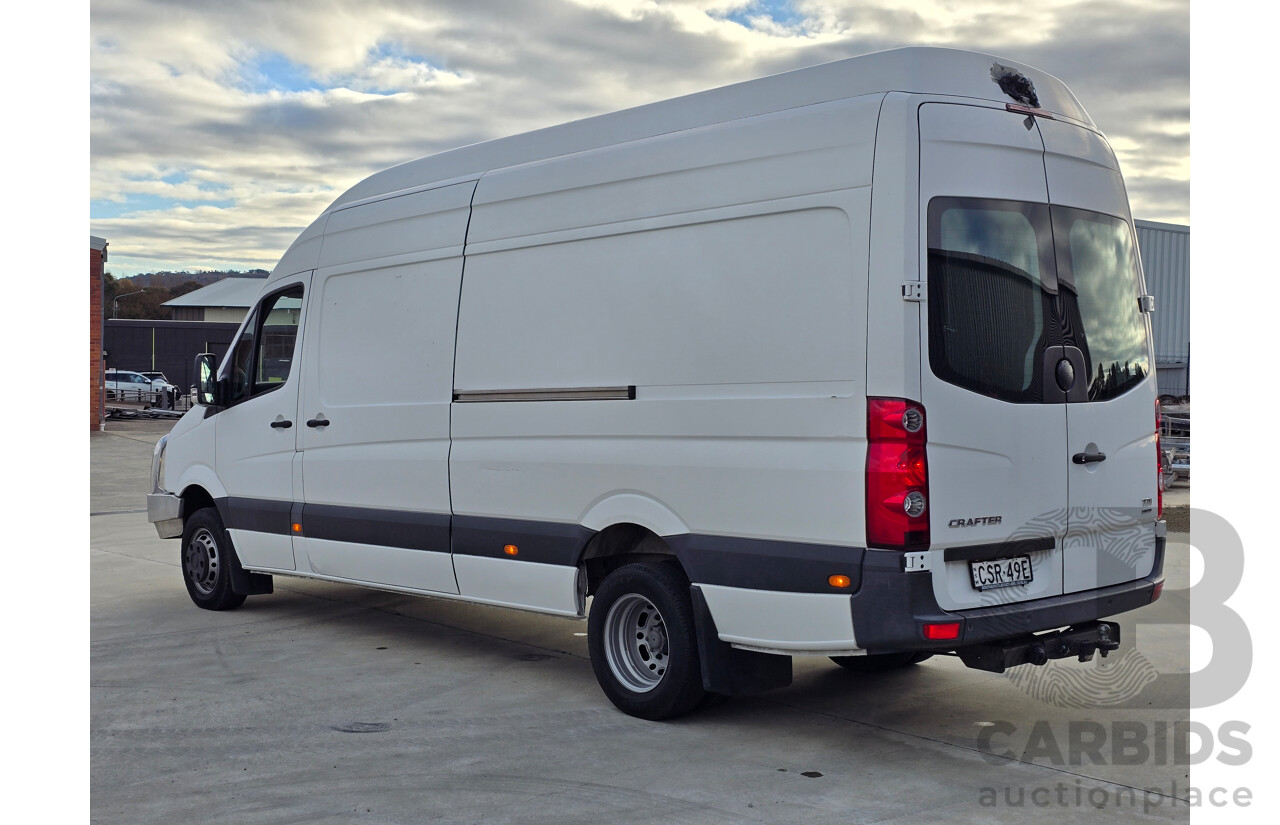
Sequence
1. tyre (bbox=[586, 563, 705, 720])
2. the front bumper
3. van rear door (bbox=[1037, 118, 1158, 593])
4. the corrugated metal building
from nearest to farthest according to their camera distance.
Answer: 1. van rear door (bbox=[1037, 118, 1158, 593])
2. tyre (bbox=[586, 563, 705, 720])
3. the front bumper
4. the corrugated metal building

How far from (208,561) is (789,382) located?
18.6 ft

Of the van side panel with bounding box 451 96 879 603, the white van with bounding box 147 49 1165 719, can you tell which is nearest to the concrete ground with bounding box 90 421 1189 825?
the white van with bounding box 147 49 1165 719

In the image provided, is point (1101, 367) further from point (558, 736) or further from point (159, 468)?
point (159, 468)

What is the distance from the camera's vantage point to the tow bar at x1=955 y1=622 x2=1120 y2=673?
5.25 m

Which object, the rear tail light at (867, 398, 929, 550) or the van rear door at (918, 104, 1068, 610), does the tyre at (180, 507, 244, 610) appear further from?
the van rear door at (918, 104, 1068, 610)

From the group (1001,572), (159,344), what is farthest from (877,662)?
(159,344)

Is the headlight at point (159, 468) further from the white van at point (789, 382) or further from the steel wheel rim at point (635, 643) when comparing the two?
the steel wheel rim at point (635, 643)

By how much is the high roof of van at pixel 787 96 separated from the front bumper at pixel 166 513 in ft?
12.9

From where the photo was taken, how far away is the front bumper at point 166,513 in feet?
31.2

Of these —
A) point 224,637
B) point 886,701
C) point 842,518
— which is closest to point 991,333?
point 842,518

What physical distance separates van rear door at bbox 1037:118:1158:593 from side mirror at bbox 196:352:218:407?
6.15m

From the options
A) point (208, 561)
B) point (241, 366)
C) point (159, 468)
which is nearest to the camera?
point (241, 366)

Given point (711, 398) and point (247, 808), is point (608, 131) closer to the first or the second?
point (711, 398)

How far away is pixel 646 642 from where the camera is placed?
623 cm
